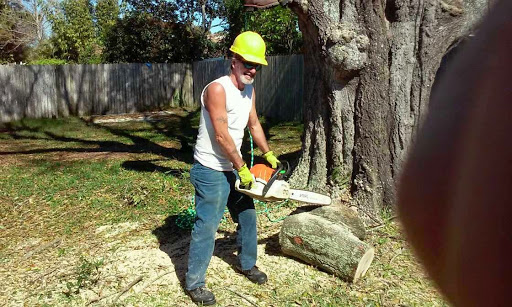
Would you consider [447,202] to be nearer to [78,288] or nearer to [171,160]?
[78,288]

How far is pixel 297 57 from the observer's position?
13914 mm

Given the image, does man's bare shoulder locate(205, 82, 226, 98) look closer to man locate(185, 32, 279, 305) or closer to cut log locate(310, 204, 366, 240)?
man locate(185, 32, 279, 305)

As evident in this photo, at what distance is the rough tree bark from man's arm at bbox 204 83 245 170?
1673 millimetres

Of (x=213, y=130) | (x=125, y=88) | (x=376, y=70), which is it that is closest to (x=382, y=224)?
(x=376, y=70)

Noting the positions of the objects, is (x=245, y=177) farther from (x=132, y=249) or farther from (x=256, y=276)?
(x=132, y=249)

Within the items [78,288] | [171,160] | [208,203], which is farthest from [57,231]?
[171,160]

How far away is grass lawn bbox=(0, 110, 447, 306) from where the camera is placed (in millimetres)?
3910

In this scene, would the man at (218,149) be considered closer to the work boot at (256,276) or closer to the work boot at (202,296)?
the work boot at (202,296)

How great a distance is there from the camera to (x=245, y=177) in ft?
11.7

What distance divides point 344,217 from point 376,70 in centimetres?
145

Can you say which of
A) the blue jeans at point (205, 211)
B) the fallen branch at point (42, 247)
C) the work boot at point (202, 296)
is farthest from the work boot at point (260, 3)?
the fallen branch at point (42, 247)

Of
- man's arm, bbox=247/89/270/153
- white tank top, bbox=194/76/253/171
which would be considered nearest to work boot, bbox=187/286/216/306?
white tank top, bbox=194/76/253/171

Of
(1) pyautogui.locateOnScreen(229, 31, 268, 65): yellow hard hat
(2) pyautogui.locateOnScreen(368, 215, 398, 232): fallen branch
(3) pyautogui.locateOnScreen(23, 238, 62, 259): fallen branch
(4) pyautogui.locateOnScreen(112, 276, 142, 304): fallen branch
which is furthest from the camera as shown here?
(3) pyautogui.locateOnScreen(23, 238, 62, 259): fallen branch

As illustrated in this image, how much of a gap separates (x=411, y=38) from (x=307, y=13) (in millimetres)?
1048
